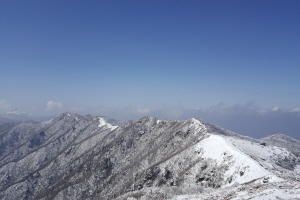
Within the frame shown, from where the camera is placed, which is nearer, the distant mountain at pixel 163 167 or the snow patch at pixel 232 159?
the distant mountain at pixel 163 167

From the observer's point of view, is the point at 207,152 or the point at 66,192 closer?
the point at 207,152

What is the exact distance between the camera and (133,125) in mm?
146375

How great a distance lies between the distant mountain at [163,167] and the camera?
3738cm

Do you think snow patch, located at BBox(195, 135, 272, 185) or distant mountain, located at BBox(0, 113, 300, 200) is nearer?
distant mountain, located at BBox(0, 113, 300, 200)

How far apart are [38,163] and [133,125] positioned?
102 meters

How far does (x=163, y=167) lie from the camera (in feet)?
251

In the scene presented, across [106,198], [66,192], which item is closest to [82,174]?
[66,192]

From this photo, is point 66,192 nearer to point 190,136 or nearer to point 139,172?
point 139,172

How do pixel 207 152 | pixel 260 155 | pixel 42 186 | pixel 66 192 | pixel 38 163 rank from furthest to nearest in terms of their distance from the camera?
pixel 38 163 → pixel 42 186 → pixel 66 192 → pixel 207 152 → pixel 260 155

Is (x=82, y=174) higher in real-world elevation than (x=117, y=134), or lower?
lower

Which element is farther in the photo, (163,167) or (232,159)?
(163,167)

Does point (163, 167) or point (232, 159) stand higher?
point (232, 159)

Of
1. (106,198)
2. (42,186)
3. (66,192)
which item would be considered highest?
(106,198)

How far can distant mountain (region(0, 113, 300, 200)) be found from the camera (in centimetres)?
3738
